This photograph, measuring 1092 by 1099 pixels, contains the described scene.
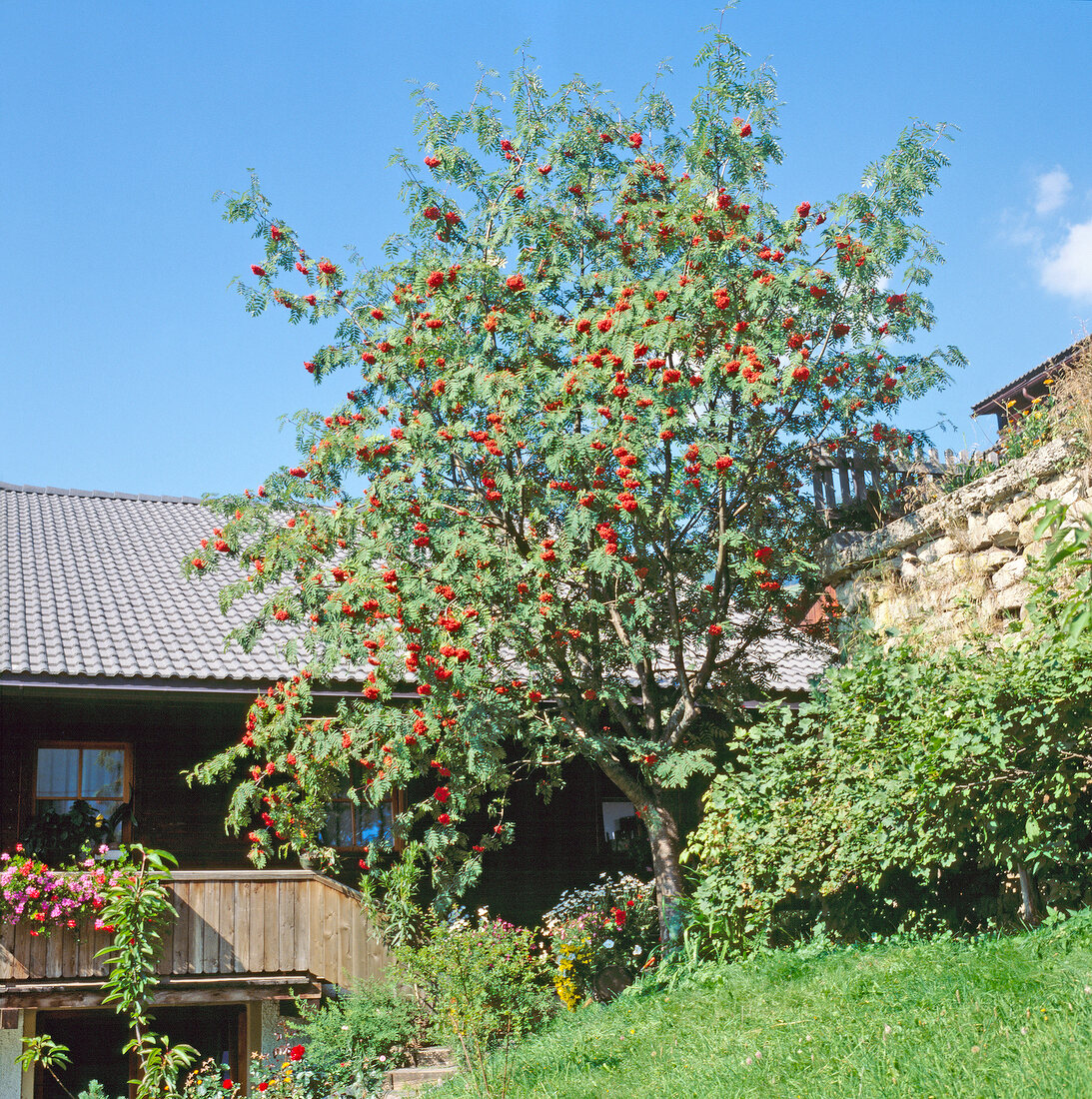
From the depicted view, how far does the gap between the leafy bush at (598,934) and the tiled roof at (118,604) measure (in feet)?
7.21

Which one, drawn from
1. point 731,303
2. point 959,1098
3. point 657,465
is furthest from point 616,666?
point 959,1098

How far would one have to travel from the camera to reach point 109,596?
43.3 feet

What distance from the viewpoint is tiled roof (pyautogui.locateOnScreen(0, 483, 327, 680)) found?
36.4 ft

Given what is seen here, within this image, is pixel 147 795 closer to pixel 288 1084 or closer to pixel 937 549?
pixel 288 1084

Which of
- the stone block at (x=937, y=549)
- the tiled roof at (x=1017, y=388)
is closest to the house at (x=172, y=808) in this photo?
the stone block at (x=937, y=549)

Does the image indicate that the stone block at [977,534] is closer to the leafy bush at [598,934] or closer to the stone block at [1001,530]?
the stone block at [1001,530]

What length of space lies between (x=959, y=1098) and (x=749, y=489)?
5815 millimetres

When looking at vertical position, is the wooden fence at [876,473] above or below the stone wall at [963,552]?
above

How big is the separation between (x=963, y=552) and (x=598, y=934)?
4708 mm

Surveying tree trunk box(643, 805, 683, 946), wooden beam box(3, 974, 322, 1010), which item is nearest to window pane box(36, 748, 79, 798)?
wooden beam box(3, 974, 322, 1010)

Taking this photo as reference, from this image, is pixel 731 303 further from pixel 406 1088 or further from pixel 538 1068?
pixel 406 1088

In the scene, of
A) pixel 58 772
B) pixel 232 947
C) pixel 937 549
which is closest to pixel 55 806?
pixel 58 772

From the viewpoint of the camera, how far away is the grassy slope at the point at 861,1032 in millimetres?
4527

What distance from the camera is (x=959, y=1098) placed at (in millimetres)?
4348
